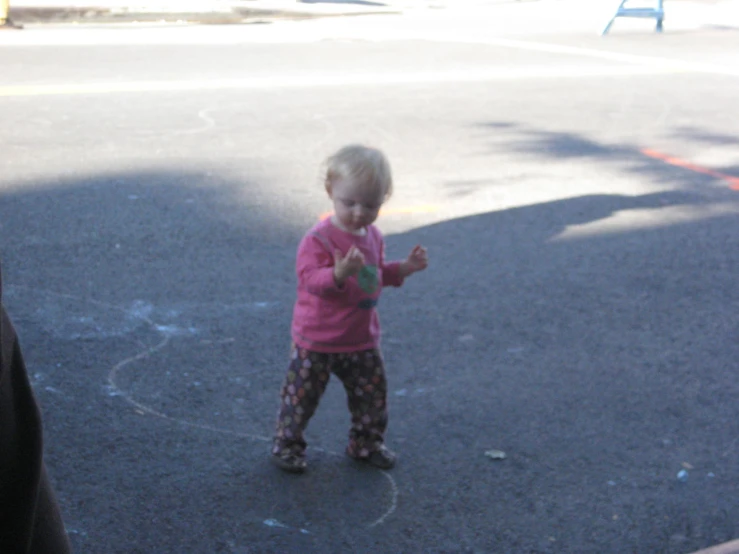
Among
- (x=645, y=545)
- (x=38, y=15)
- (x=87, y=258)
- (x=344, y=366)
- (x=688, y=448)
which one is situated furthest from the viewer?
(x=38, y=15)

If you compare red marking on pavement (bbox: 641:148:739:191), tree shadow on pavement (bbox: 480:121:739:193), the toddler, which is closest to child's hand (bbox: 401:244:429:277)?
the toddler

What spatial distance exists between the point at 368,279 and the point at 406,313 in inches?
71.2

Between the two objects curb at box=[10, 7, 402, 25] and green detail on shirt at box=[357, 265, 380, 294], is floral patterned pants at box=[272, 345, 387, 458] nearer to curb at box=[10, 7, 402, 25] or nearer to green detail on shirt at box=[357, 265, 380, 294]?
green detail on shirt at box=[357, 265, 380, 294]

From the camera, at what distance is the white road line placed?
35.1 feet

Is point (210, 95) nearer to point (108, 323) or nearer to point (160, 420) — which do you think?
point (108, 323)

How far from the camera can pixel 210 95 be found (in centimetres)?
1060

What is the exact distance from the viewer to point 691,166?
8.30m

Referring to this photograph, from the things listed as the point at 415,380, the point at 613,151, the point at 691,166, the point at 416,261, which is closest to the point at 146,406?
the point at 415,380

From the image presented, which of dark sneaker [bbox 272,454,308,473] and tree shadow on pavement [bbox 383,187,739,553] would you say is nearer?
tree shadow on pavement [bbox 383,187,739,553]

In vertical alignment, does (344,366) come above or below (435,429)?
above

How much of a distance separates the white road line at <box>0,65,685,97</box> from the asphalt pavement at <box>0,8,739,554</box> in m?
0.11

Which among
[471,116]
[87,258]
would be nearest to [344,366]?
[87,258]

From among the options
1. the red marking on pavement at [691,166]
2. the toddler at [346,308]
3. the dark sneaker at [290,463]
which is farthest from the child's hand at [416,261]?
the red marking on pavement at [691,166]

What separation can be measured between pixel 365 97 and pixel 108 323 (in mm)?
6198
